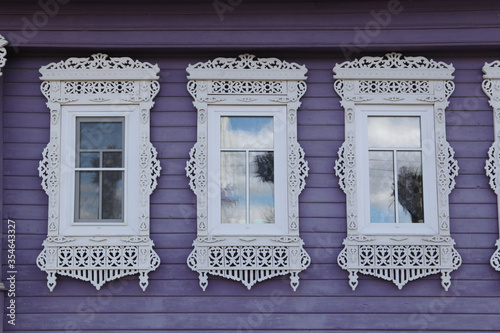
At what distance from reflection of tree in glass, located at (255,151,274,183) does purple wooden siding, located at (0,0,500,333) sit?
1.13 feet

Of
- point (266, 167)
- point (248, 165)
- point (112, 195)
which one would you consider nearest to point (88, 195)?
point (112, 195)

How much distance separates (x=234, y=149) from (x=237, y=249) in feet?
3.12

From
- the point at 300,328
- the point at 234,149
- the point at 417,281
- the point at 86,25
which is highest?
the point at 86,25

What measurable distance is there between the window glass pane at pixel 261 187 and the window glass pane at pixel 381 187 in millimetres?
955

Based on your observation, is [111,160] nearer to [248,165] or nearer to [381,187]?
[248,165]

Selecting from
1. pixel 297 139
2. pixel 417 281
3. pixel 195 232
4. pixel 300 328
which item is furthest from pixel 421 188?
pixel 195 232

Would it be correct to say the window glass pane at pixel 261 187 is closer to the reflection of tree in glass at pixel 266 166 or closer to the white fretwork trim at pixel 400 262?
the reflection of tree in glass at pixel 266 166

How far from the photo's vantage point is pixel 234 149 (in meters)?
6.33

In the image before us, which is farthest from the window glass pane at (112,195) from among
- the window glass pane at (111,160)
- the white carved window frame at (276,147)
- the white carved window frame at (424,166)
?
the white carved window frame at (424,166)

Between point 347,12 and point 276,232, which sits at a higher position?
point 347,12

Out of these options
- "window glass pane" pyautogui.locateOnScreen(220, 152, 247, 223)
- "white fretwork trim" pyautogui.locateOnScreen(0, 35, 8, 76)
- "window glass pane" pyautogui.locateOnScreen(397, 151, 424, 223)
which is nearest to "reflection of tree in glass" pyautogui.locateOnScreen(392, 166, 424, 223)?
"window glass pane" pyautogui.locateOnScreen(397, 151, 424, 223)

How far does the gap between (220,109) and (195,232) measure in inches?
47.0

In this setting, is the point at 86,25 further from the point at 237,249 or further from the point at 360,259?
the point at 360,259

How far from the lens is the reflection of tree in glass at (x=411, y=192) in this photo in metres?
6.27
